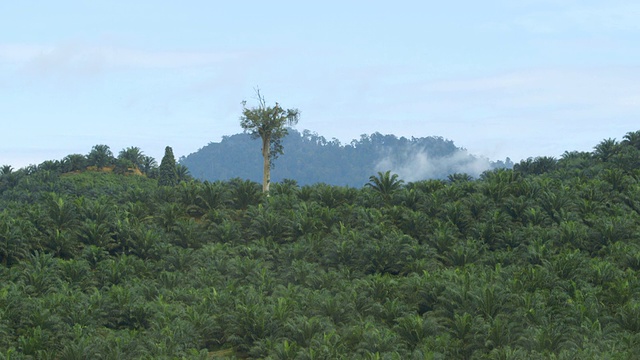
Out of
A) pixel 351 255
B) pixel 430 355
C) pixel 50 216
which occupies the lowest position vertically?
pixel 430 355

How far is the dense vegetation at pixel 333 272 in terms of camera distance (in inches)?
1074

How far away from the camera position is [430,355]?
24.7m

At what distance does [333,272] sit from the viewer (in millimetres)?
35844

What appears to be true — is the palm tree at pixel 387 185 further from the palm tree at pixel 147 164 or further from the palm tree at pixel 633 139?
the palm tree at pixel 147 164

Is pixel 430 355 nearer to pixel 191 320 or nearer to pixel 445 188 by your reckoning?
pixel 191 320

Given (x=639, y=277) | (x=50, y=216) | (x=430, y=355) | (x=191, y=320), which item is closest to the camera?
(x=430, y=355)

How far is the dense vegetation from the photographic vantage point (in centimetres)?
2728

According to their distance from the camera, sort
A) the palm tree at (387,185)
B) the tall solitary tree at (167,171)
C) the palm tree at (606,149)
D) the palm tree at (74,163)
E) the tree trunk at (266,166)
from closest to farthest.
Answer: the palm tree at (387,185)
the tree trunk at (266,166)
the palm tree at (606,149)
the tall solitary tree at (167,171)
the palm tree at (74,163)

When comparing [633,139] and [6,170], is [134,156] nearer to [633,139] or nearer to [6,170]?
[6,170]

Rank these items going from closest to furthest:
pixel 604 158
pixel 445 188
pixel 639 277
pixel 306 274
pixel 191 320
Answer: pixel 191 320
pixel 639 277
pixel 306 274
pixel 445 188
pixel 604 158

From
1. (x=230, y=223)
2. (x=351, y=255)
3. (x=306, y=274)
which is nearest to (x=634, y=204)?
(x=351, y=255)

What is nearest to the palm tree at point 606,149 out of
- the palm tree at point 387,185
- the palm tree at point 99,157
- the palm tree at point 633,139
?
the palm tree at point 633,139

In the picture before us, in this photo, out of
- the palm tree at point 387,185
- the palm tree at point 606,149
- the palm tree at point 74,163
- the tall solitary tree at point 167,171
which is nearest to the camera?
the palm tree at point 387,185

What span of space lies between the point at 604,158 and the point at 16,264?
44800 millimetres
